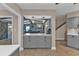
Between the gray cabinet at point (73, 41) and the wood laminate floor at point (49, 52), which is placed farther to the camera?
the gray cabinet at point (73, 41)

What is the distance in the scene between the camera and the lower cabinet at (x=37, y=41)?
9.44 meters

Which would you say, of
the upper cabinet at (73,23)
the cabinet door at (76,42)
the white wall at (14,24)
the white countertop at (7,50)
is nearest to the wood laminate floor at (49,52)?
the cabinet door at (76,42)

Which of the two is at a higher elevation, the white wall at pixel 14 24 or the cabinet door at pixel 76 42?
the white wall at pixel 14 24

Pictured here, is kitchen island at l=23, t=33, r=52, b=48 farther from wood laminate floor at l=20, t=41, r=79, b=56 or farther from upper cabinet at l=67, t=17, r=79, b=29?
upper cabinet at l=67, t=17, r=79, b=29

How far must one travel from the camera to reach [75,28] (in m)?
10.4

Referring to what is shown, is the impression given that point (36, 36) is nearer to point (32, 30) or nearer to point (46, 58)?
point (32, 30)

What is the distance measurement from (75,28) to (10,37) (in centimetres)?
458

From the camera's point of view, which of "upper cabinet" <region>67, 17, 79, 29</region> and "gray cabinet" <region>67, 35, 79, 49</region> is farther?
"upper cabinet" <region>67, 17, 79, 29</region>

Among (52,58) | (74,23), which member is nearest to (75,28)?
(74,23)

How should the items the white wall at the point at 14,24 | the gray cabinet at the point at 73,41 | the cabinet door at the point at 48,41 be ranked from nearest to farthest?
the white wall at the point at 14,24
the gray cabinet at the point at 73,41
the cabinet door at the point at 48,41

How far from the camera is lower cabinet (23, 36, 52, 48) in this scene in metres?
9.44

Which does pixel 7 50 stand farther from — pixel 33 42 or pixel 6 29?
pixel 6 29

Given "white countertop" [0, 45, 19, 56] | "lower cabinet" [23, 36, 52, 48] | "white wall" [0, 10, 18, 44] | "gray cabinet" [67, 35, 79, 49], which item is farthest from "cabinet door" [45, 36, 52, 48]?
"white countertop" [0, 45, 19, 56]

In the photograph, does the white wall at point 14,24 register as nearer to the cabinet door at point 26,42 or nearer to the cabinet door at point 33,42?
the cabinet door at point 26,42
